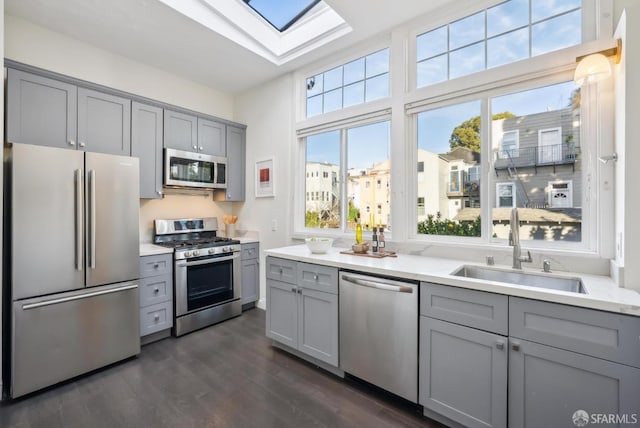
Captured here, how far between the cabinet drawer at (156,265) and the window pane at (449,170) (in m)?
2.52

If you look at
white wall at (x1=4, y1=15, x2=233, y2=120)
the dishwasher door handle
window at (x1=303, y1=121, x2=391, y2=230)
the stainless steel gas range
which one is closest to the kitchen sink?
the dishwasher door handle

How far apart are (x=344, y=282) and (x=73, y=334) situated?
2.12 metres

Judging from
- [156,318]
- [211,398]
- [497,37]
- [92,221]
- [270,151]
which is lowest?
[211,398]

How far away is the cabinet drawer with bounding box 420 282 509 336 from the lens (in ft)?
5.02

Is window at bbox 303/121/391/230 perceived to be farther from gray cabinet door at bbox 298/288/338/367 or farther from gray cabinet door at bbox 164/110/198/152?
gray cabinet door at bbox 164/110/198/152

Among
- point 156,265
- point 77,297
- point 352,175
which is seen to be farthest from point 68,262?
point 352,175

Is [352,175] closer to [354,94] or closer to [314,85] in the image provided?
[354,94]

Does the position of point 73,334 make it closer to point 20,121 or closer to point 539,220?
point 20,121

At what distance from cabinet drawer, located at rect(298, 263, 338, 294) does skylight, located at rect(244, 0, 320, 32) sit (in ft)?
8.13

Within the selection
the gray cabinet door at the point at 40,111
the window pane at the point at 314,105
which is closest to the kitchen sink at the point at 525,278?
the window pane at the point at 314,105

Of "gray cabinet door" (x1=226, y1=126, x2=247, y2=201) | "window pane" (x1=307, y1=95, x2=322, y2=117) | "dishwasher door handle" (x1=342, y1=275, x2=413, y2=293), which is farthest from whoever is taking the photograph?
"gray cabinet door" (x1=226, y1=126, x2=247, y2=201)

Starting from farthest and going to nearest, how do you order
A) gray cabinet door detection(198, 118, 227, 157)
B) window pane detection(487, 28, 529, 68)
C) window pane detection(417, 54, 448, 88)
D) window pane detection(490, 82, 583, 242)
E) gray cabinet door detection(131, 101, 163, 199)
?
gray cabinet door detection(198, 118, 227, 157) < gray cabinet door detection(131, 101, 163, 199) < window pane detection(417, 54, 448, 88) < window pane detection(487, 28, 529, 68) < window pane detection(490, 82, 583, 242)

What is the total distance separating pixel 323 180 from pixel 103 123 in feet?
7.47

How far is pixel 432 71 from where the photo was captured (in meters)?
2.56
